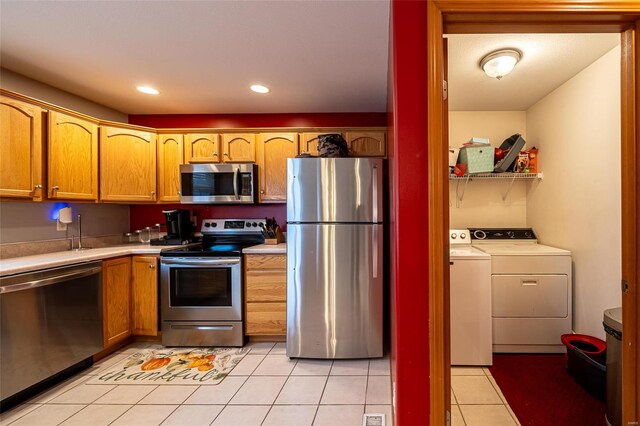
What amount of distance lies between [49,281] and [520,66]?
3.82 metres

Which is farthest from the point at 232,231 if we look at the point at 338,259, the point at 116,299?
the point at 338,259

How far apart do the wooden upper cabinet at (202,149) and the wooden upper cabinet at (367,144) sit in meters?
1.46

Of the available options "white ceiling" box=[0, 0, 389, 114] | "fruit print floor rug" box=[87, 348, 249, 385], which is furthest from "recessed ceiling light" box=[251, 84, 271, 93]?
"fruit print floor rug" box=[87, 348, 249, 385]

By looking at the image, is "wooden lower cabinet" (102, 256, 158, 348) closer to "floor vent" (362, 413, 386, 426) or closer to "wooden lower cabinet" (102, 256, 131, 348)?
"wooden lower cabinet" (102, 256, 131, 348)

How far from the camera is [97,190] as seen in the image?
8.95ft

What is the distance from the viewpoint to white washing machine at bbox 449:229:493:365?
2254 mm

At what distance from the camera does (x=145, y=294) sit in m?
2.70

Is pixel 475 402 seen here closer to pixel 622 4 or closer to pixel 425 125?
pixel 425 125

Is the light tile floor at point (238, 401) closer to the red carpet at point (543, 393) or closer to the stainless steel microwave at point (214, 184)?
the red carpet at point (543, 393)

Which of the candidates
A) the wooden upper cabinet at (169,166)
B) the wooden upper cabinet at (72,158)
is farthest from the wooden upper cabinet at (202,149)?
the wooden upper cabinet at (72,158)

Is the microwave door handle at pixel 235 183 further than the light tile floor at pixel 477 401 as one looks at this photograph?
Yes

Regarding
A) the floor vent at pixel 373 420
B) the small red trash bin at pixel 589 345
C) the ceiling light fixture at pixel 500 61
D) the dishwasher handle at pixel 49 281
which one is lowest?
the floor vent at pixel 373 420

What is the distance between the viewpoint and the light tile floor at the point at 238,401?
1.72 meters

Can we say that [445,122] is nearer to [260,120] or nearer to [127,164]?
[260,120]
